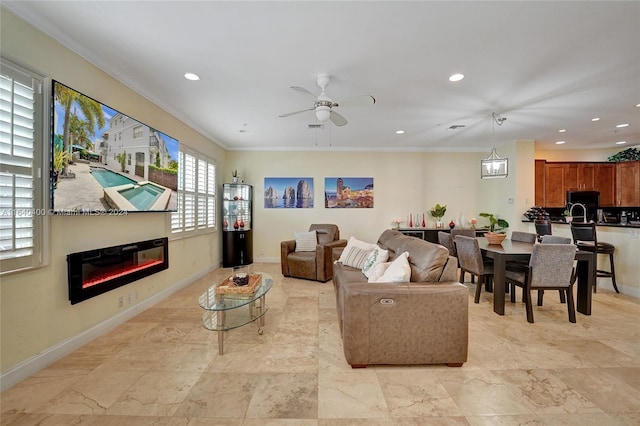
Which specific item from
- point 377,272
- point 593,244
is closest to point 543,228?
Result: point 593,244

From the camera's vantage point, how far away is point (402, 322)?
2137 millimetres

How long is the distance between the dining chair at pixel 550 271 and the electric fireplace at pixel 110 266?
471 centimetres

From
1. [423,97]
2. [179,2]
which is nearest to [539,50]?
[423,97]

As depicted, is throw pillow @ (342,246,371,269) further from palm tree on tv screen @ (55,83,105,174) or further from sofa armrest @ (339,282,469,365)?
palm tree on tv screen @ (55,83,105,174)

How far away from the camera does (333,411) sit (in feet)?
5.65

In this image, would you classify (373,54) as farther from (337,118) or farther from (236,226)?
(236,226)

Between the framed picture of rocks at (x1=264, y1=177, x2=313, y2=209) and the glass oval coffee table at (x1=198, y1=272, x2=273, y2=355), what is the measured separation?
3.38m

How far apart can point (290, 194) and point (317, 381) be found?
470 cm

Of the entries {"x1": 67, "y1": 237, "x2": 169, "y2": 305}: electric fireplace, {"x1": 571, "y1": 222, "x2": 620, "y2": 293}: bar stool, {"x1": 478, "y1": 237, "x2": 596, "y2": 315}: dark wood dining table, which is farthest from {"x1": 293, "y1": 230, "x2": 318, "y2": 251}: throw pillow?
{"x1": 571, "y1": 222, "x2": 620, "y2": 293}: bar stool

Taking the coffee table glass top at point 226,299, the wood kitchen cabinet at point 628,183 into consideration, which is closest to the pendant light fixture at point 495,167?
the coffee table glass top at point 226,299

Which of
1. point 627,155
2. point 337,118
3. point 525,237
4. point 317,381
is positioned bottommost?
point 317,381

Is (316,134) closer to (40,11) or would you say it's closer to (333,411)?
(40,11)

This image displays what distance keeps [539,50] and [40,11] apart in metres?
4.32

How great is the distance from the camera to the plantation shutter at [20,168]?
186 centimetres
